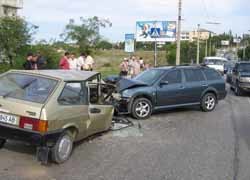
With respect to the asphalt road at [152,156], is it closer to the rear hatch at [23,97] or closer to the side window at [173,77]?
the rear hatch at [23,97]

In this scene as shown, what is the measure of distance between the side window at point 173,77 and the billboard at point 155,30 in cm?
1824

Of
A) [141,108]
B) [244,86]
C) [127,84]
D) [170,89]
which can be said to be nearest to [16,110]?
[141,108]

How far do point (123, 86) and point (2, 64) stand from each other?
1610 cm

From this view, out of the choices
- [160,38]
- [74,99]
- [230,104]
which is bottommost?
[230,104]

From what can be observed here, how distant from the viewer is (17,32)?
28281 millimetres

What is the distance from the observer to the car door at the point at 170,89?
12.4 metres

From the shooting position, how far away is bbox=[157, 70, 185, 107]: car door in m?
12.4

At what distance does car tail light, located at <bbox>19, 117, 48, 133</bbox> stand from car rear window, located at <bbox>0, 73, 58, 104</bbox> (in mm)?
337

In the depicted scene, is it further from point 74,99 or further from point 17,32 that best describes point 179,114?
point 17,32

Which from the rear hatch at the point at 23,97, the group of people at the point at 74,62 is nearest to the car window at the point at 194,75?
the group of people at the point at 74,62

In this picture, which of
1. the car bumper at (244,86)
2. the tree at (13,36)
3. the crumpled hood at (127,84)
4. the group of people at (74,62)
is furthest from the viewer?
the tree at (13,36)

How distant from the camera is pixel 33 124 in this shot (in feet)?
20.8

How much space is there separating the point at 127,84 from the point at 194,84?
97.1 inches

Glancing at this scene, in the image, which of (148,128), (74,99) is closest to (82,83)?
(74,99)
